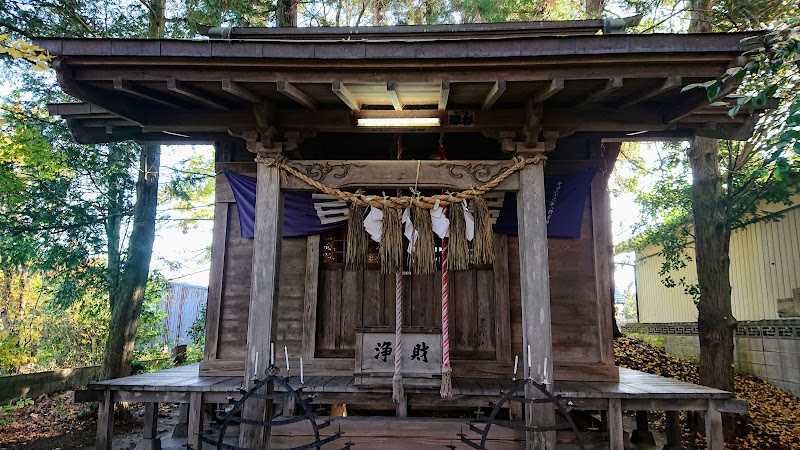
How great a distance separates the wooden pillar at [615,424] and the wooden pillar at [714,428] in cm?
80

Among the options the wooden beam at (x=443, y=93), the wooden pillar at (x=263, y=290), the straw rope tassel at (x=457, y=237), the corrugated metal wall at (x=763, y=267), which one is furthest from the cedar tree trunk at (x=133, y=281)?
the corrugated metal wall at (x=763, y=267)

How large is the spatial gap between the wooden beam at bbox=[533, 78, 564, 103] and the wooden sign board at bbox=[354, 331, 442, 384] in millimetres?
2718

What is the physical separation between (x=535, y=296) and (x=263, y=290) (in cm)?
265

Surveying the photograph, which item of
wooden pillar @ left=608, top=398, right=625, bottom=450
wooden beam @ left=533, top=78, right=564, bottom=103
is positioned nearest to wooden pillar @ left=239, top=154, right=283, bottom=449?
wooden beam @ left=533, top=78, right=564, bottom=103

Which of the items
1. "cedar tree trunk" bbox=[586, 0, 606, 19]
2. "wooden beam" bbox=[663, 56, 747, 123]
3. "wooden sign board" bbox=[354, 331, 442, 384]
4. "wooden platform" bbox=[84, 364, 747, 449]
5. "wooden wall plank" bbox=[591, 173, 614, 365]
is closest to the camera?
"wooden beam" bbox=[663, 56, 747, 123]

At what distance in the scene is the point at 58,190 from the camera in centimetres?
931

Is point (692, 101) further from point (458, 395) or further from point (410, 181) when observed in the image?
point (458, 395)

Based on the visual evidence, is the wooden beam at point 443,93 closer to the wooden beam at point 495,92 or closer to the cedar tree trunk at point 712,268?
the wooden beam at point 495,92

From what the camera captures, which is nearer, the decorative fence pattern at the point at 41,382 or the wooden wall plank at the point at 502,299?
the wooden wall plank at the point at 502,299

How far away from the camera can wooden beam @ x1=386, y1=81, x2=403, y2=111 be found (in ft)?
14.0

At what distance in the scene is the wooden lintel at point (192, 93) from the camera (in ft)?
14.0

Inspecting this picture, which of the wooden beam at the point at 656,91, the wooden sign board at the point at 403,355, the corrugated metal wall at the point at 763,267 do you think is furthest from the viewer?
the corrugated metal wall at the point at 763,267

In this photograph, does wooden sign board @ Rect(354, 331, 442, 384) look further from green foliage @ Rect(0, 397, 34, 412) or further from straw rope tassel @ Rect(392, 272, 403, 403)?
green foliage @ Rect(0, 397, 34, 412)

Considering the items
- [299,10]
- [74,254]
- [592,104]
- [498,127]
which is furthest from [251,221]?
[299,10]
